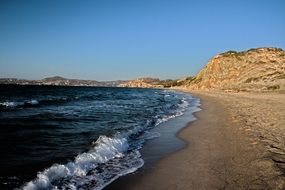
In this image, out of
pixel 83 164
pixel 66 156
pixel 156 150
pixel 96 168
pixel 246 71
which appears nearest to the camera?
pixel 96 168

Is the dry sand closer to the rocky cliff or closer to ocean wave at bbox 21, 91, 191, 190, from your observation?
ocean wave at bbox 21, 91, 191, 190

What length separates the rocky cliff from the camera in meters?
67.2

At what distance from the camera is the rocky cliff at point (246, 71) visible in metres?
67.2

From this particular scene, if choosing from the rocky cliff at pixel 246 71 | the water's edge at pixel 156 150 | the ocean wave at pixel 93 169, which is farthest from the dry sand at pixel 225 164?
the rocky cliff at pixel 246 71

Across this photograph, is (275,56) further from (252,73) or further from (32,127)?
(32,127)

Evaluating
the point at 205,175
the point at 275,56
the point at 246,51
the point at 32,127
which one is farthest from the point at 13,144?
the point at 246,51

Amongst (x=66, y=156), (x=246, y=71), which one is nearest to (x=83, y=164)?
(x=66, y=156)

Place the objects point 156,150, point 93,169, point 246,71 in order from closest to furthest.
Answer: point 93,169
point 156,150
point 246,71

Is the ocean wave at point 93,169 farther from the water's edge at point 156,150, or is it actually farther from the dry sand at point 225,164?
the dry sand at point 225,164

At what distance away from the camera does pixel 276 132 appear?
12562 millimetres

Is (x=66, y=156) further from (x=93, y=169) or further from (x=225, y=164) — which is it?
(x=225, y=164)

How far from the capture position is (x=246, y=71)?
283 ft

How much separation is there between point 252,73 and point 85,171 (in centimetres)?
7981

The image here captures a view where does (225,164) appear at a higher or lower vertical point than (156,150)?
higher
